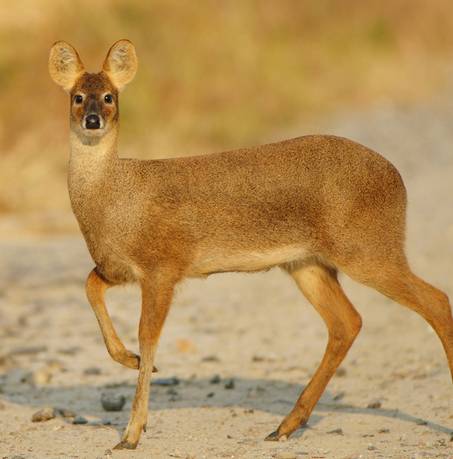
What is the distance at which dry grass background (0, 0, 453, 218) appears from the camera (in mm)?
16469

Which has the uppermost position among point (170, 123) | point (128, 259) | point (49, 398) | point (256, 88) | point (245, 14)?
point (245, 14)

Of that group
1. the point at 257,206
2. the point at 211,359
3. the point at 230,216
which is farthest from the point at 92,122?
the point at 211,359

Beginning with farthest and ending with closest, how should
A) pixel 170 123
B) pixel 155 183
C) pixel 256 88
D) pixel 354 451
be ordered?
pixel 256 88 < pixel 170 123 < pixel 155 183 < pixel 354 451

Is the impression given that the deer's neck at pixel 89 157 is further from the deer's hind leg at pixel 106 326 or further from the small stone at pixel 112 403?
the small stone at pixel 112 403

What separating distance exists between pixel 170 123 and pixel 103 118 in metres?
11.5

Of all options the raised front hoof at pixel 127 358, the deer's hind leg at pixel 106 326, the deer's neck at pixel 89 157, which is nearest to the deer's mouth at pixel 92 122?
the deer's neck at pixel 89 157

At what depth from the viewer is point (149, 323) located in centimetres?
725

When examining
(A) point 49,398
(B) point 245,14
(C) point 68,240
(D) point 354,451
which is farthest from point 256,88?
(D) point 354,451

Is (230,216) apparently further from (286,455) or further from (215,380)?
(215,380)

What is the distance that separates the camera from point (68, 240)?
45.6 feet

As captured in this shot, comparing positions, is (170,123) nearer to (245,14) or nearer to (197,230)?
(245,14)

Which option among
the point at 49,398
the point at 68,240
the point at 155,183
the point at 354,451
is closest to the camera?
the point at 354,451

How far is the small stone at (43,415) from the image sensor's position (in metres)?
7.80

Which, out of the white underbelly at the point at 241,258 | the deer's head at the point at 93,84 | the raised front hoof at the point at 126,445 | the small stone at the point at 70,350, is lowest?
the raised front hoof at the point at 126,445
